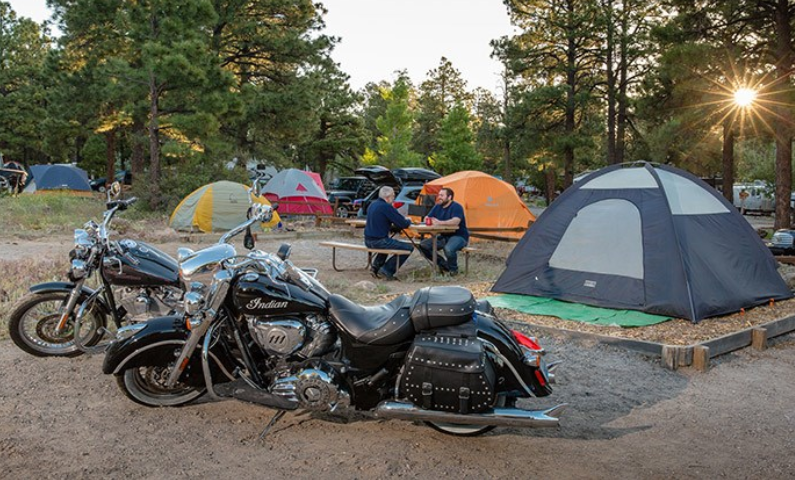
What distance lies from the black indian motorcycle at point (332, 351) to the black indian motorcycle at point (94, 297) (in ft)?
3.65

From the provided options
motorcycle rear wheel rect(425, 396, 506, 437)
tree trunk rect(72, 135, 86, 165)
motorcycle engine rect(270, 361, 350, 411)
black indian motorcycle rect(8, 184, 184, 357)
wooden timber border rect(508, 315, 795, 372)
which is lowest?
motorcycle rear wheel rect(425, 396, 506, 437)

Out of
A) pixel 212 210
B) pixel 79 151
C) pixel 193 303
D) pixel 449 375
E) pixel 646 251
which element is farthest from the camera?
pixel 79 151

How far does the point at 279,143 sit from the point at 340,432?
23431 mm

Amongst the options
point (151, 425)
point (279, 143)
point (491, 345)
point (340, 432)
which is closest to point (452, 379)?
point (491, 345)

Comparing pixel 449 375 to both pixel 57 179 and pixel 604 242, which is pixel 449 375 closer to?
pixel 604 242

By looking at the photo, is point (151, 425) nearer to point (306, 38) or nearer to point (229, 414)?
point (229, 414)

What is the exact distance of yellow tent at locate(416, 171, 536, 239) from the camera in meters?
13.8

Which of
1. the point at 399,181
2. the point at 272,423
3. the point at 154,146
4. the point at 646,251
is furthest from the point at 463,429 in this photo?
the point at 154,146

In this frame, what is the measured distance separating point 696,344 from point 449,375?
2857 mm

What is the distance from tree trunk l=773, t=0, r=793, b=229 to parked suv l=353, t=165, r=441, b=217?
8.82 meters

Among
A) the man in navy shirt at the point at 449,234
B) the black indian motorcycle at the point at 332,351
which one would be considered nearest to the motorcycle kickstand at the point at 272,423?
the black indian motorcycle at the point at 332,351

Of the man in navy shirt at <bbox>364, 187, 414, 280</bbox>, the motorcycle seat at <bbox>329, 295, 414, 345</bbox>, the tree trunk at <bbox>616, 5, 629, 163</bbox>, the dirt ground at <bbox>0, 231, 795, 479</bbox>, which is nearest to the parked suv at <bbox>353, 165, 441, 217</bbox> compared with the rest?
the man in navy shirt at <bbox>364, 187, 414, 280</bbox>

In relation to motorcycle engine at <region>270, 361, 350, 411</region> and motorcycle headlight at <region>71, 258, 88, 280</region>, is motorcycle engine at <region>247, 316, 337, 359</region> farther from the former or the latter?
motorcycle headlight at <region>71, 258, 88, 280</region>

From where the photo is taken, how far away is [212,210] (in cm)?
1502
